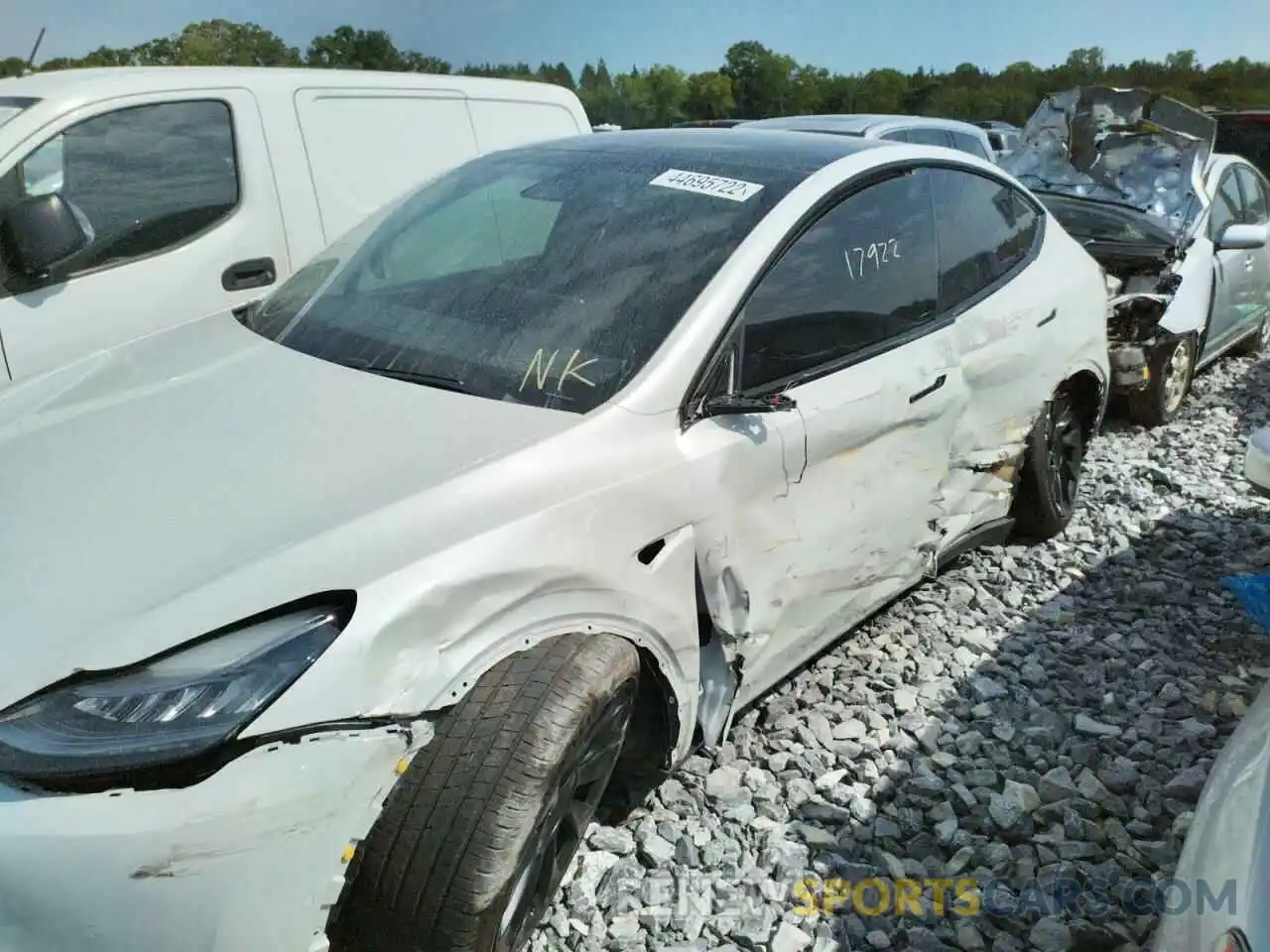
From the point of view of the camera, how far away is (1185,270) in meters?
5.79

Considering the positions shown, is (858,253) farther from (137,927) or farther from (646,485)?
(137,927)

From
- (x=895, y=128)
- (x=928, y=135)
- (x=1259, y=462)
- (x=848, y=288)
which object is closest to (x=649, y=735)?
(x=848, y=288)

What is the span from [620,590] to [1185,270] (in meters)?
5.16

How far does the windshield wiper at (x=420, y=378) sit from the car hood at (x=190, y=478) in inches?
1.1

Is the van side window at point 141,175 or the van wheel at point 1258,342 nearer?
the van side window at point 141,175

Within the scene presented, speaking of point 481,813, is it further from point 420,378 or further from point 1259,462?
point 1259,462

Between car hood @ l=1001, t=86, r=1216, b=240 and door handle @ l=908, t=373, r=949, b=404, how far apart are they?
3926 millimetres

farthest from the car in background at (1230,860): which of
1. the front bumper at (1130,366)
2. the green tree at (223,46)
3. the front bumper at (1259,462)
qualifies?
the green tree at (223,46)

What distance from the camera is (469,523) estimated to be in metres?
1.82

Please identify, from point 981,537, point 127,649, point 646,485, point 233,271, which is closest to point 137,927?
point 127,649

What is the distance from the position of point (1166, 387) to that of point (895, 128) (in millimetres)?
3969

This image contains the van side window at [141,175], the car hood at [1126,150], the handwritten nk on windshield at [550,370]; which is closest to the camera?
the handwritten nk on windshield at [550,370]

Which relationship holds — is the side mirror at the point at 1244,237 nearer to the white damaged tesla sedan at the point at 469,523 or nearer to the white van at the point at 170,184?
the white damaged tesla sedan at the point at 469,523

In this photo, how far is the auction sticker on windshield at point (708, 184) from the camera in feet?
8.74
